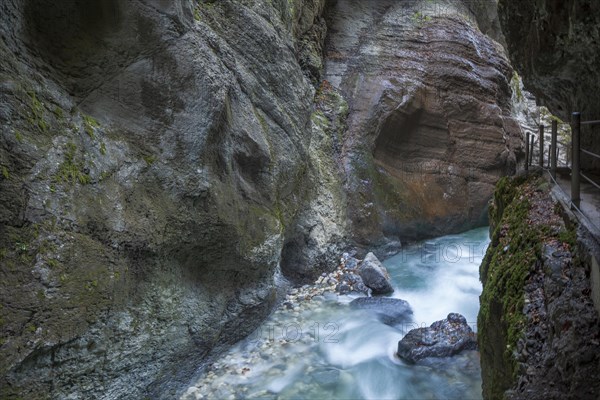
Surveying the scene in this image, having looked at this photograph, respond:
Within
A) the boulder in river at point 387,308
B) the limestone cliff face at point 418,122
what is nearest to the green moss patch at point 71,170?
the boulder in river at point 387,308

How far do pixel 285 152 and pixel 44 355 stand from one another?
20.4 ft

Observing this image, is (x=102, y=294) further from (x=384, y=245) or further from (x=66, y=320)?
(x=384, y=245)

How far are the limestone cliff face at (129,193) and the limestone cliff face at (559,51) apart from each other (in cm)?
487

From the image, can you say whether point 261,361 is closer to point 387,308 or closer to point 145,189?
point 387,308

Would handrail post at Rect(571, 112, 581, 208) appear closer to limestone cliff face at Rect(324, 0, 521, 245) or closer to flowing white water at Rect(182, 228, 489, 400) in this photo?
flowing white water at Rect(182, 228, 489, 400)

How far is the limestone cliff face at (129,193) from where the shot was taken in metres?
4.76

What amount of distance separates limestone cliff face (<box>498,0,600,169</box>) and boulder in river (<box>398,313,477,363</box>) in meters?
3.62

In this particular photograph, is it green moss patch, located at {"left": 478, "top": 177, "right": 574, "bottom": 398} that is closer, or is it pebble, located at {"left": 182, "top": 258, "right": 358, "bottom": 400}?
green moss patch, located at {"left": 478, "top": 177, "right": 574, "bottom": 398}

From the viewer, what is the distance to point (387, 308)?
9008mm

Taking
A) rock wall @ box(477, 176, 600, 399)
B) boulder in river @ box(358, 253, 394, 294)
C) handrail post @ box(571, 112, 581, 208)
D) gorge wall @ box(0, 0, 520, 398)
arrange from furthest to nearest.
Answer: boulder in river @ box(358, 253, 394, 294), gorge wall @ box(0, 0, 520, 398), handrail post @ box(571, 112, 581, 208), rock wall @ box(477, 176, 600, 399)

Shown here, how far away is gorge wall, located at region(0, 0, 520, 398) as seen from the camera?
4797 millimetres

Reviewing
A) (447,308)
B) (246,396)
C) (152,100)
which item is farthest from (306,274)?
(152,100)

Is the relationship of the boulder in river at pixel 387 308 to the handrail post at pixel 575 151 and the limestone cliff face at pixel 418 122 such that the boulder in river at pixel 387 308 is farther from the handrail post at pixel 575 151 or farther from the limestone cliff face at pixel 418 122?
the handrail post at pixel 575 151

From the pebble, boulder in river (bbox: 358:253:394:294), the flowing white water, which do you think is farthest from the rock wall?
boulder in river (bbox: 358:253:394:294)
